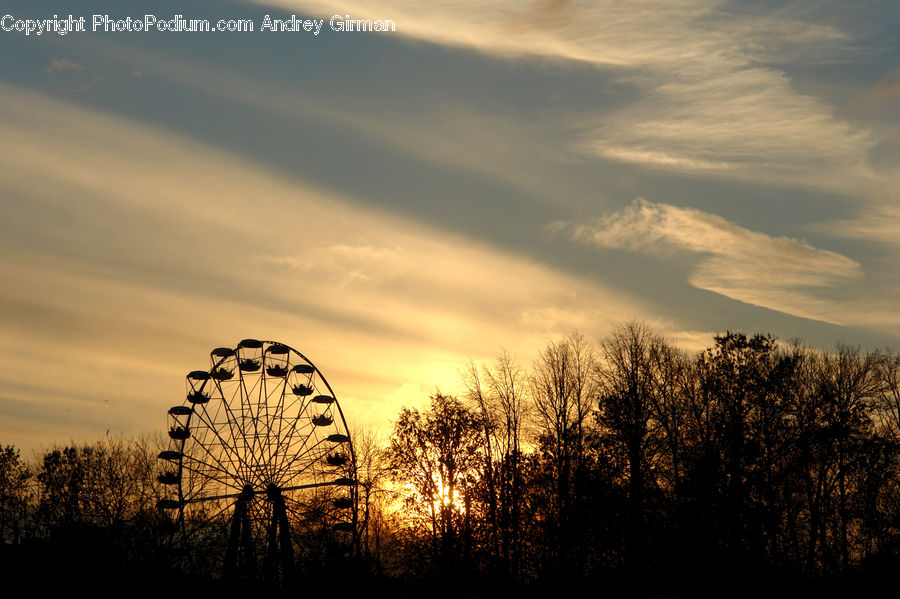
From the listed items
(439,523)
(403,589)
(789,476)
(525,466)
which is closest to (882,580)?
(789,476)

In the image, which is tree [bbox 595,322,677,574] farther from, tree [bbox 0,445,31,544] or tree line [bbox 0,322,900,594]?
tree [bbox 0,445,31,544]

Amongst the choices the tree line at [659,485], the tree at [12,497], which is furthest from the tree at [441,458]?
the tree at [12,497]

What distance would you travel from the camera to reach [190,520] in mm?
43938

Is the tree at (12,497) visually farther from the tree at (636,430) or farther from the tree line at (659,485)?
the tree at (636,430)

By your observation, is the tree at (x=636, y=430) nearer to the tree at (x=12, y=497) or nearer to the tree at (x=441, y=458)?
the tree at (x=441, y=458)

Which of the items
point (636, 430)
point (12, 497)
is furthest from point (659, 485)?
point (12, 497)

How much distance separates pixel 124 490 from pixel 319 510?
3433cm

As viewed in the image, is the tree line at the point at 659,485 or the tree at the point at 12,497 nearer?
the tree line at the point at 659,485

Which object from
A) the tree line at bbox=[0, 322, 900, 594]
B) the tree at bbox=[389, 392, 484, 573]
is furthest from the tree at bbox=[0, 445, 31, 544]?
the tree at bbox=[389, 392, 484, 573]

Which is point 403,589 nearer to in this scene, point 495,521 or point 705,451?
point 495,521

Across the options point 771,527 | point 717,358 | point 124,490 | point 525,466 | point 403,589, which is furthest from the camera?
point 124,490

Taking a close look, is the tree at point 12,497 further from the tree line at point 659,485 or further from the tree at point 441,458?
the tree at point 441,458

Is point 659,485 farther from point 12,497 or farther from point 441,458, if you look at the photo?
point 12,497

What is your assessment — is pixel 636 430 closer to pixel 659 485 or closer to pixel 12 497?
pixel 659 485
